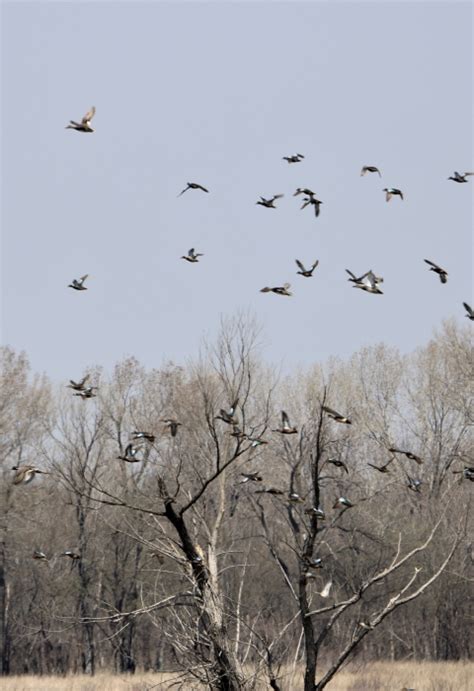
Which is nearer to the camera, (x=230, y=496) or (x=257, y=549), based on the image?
(x=257, y=549)

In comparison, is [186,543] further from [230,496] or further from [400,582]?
[230,496]

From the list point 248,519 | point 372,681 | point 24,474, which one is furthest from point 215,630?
point 248,519

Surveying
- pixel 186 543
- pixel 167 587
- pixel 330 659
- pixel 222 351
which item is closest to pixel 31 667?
pixel 167 587

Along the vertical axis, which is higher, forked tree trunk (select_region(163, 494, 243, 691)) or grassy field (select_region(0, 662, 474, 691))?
forked tree trunk (select_region(163, 494, 243, 691))

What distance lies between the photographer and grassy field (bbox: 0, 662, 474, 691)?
96.7 ft

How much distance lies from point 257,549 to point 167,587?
5.23 meters

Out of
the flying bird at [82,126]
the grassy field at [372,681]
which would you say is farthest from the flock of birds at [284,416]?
the grassy field at [372,681]

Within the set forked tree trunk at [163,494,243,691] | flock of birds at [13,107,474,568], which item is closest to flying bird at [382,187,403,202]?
flock of birds at [13,107,474,568]

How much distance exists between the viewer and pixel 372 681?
31.9 m

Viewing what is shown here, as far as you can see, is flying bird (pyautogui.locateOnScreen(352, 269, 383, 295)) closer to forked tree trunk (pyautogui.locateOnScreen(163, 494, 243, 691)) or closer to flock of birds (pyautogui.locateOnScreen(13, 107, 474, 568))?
flock of birds (pyautogui.locateOnScreen(13, 107, 474, 568))

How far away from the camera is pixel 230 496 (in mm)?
47625

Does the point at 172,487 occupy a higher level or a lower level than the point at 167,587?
higher

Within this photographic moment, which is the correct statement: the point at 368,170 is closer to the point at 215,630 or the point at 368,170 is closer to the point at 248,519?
the point at 215,630

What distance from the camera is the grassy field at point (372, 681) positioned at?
29.5 meters
